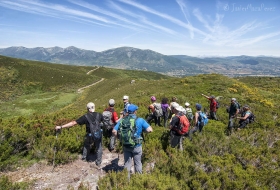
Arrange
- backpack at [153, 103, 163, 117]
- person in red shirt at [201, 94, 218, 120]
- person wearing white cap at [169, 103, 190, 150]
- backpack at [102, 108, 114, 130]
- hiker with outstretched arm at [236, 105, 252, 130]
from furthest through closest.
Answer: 1. person in red shirt at [201, 94, 218, 120]
2. hiker with outstretched arm at [236, 105, 252, 130]
3. backpack at [153, 103, 163, 117]
4. backpack at [102, 108, 114, 130]
5. person wearing white cap at [169, 103, 190, 150]

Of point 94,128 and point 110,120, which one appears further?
point 110,120

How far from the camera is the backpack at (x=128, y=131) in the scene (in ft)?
18.4

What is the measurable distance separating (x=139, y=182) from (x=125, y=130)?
1.47 metres

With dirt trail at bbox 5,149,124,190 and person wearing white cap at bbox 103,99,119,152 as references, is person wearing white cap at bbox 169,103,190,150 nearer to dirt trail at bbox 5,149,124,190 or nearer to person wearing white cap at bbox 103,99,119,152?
dirt trail at bbox 5,149,124,190

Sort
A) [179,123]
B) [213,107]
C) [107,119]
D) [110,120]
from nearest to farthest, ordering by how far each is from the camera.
Result: 1. [179,123]
2. [107,119]
3. [110,120]
4. [213,107]

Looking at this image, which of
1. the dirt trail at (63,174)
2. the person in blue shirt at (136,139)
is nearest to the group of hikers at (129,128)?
the person in blue shirt at (136,139)

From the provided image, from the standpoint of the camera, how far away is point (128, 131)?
5637mm

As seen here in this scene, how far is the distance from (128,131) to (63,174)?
3216 mm

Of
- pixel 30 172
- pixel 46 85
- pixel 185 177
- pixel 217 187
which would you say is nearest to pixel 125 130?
pixel 185 177

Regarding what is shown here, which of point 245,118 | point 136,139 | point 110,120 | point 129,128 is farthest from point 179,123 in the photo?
point 245,118

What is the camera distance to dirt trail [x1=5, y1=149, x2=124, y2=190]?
6230 millimetres

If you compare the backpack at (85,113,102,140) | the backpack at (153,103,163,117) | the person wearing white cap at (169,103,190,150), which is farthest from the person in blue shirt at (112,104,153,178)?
the backpack at (153,103,163,117)

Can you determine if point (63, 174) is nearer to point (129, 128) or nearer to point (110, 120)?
point (110, 120)

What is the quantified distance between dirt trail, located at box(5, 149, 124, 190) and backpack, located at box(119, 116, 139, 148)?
1804 mm
